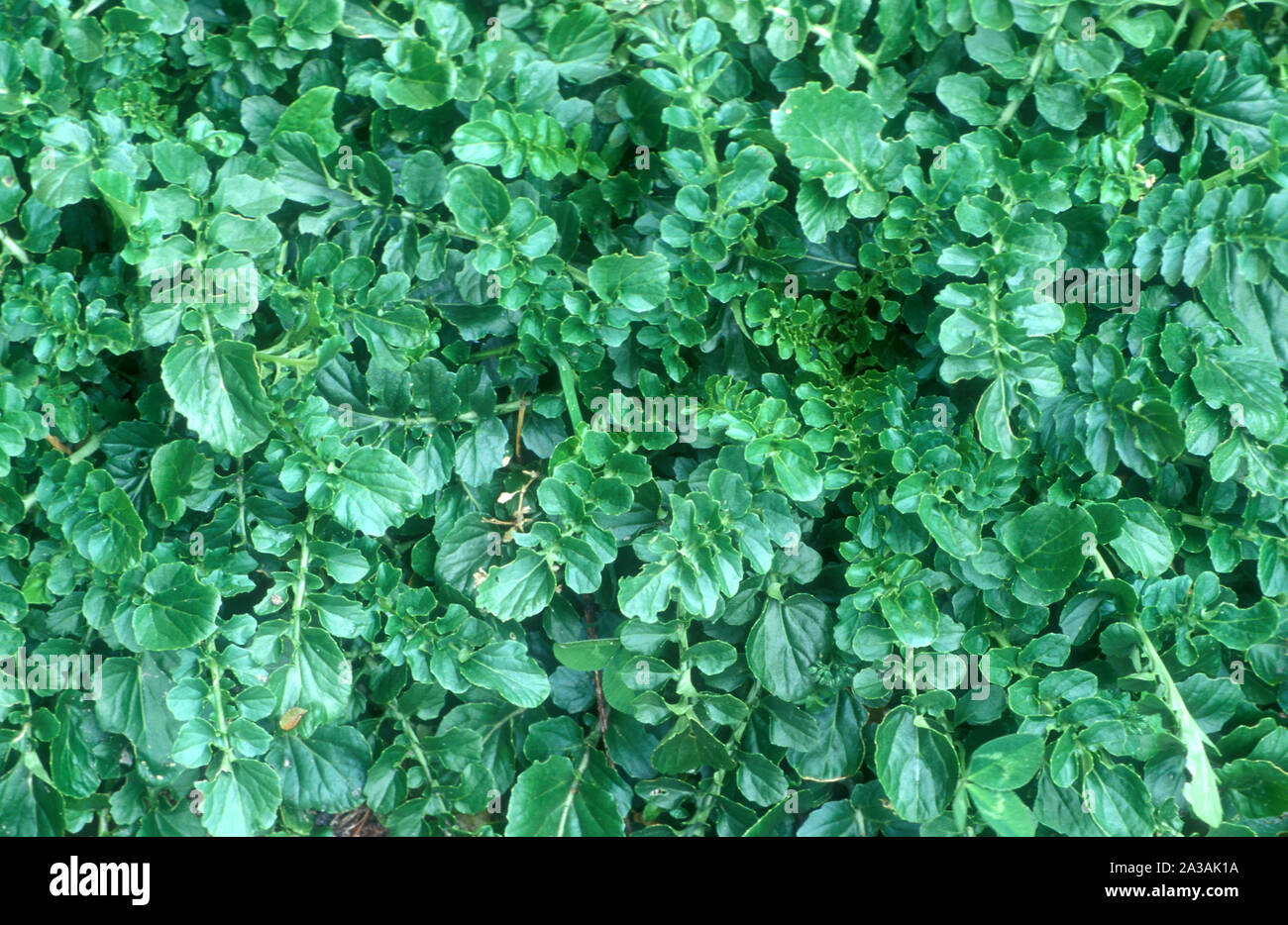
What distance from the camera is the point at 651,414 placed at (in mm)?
2238

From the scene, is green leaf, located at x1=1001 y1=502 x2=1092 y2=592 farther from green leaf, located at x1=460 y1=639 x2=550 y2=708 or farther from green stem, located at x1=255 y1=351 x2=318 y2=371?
green stem, located at x1=255 y1=351 x2=318 y2=371

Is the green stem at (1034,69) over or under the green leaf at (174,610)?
over

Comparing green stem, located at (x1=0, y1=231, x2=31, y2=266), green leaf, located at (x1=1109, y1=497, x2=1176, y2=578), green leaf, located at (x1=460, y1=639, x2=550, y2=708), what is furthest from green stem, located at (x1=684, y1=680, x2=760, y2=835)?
green stem, located at (x1=0, y1=231, x2=31, y2=266)

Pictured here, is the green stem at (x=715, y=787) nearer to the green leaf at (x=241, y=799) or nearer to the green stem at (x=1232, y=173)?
the green leaf at (x=241, y=799)

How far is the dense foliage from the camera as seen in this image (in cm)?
205

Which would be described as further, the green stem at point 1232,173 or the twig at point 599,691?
the twig at point 599,691

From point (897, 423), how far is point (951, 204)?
0.49 meters

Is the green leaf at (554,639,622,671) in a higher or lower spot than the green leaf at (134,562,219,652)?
lower

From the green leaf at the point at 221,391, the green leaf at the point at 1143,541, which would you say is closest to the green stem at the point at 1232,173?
the green leaf at the point at 1143,541

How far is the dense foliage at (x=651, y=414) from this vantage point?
2047 mm

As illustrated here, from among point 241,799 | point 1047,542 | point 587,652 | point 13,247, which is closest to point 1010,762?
point 1047,542

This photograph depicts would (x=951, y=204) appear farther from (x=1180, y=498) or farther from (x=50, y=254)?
(x=50, y=254)

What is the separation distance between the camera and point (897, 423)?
2158 millimetres
